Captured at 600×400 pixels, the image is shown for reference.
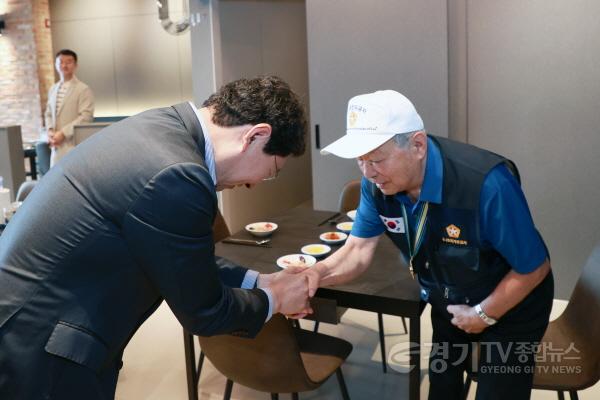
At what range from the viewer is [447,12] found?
366cm

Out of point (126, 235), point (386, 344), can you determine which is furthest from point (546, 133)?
point (126, 235)

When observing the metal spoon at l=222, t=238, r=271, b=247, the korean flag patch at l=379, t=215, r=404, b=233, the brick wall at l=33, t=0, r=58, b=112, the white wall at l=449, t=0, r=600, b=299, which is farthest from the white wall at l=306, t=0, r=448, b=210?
the brick wall at l=33, t=0, r=58, b=112

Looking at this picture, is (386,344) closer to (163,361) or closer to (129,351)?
(163,361)

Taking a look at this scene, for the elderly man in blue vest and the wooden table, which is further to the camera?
the wooden table

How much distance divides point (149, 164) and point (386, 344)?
242 cm

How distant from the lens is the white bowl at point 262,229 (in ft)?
9.04

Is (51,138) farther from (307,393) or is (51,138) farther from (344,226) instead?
(307,393)

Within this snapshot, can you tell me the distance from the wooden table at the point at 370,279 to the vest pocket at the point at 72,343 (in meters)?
1.00

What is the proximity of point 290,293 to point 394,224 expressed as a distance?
0.39 meters

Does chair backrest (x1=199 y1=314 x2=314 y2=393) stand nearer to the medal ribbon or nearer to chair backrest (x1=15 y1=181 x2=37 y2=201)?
the medal ribbon

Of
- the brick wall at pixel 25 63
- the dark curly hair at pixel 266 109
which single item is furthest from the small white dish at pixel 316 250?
the brick wall at pixel 25 63

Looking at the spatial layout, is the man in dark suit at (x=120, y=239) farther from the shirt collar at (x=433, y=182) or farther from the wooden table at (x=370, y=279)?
the wooden table at (x=370, y=279)

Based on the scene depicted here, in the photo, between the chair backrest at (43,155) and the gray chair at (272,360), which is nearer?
the gray chair at (272,360)

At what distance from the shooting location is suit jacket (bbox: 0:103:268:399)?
116 centimetres
